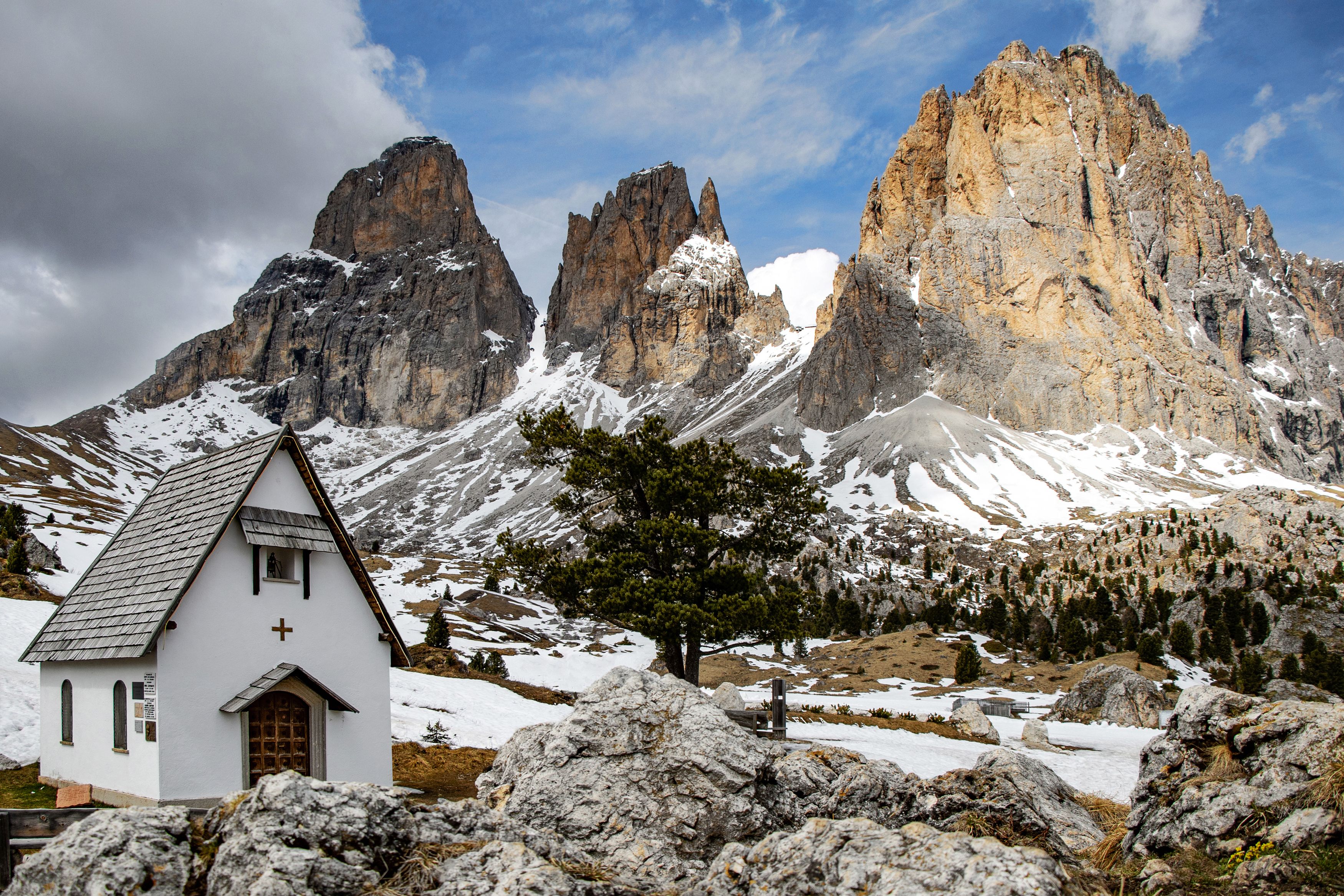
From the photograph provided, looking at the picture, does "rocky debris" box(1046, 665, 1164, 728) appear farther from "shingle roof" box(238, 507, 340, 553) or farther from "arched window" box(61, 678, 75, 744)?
"arched window" box(61, 678, 75, 744)

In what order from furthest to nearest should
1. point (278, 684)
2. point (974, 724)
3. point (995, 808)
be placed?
point (974, 724) < point (278, 684) < point (995, 808)

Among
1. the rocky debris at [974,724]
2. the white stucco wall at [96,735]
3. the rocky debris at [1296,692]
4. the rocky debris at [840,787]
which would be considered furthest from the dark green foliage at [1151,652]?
the white stucco wall at [96,735]

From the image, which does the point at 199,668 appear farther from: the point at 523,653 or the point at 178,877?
the point at 523,653

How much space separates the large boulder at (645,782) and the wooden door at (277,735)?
8.45 meters

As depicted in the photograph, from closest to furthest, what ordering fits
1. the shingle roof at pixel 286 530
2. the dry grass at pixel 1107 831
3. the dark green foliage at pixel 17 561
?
the dry grass at pixel 1107 831
the shingle roof at pixel 286 530
the dark green foliage at pixel 17 561

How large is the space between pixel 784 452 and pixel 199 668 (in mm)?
142275

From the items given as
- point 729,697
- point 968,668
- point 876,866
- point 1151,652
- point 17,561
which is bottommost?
point 1151,652

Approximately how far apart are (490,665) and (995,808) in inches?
1223

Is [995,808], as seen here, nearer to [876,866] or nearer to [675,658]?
[876,866]

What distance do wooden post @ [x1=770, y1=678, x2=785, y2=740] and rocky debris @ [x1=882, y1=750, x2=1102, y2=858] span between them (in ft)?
34.1

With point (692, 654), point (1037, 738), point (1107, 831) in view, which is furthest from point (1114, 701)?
point (1107, 831)

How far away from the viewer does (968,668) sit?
151 feet

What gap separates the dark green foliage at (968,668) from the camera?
46.0 metres

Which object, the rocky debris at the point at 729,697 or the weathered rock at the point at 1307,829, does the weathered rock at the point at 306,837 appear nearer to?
the weathered rock at the point at 1307,829
